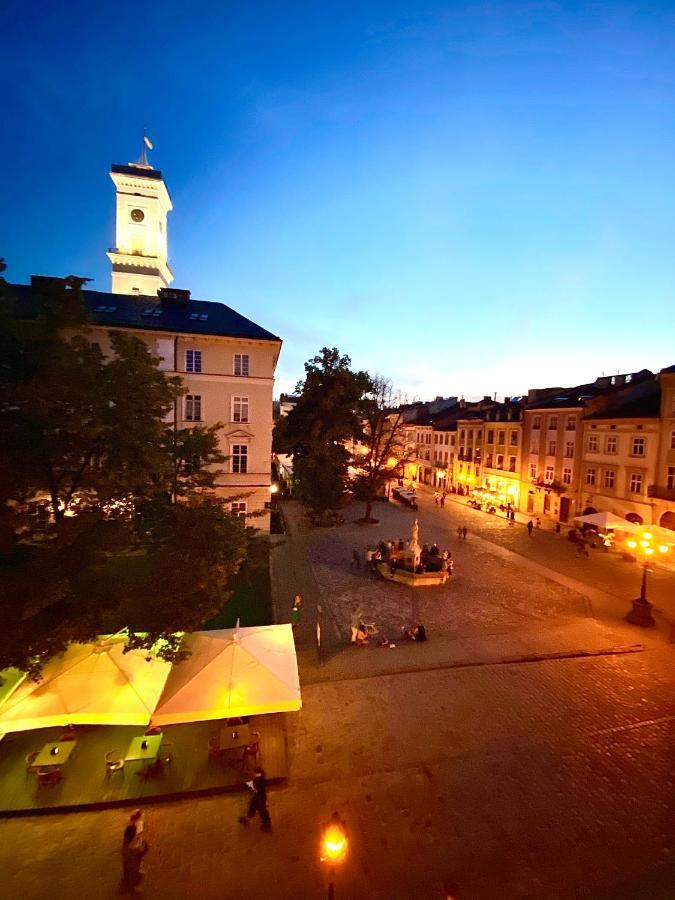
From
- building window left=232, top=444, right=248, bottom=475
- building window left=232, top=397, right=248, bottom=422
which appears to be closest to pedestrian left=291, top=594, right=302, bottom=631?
building window left=232, top=444, right=248, bottom=475

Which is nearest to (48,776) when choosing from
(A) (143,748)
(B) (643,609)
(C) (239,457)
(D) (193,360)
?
(A) (143,748)

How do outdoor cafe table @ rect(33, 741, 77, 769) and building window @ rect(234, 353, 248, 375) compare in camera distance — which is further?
building window @ rect(234, 353, 248, 375)

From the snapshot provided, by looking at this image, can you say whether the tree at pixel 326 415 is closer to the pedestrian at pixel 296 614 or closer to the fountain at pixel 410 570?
the fountain at pixel 410 570

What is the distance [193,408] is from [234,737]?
19.0m

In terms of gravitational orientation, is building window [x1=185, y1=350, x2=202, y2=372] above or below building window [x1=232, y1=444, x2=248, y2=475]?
above

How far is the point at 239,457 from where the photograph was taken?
84.8ft

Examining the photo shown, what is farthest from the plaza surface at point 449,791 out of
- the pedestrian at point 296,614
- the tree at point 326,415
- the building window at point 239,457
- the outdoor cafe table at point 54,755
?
the tree at point 326,415

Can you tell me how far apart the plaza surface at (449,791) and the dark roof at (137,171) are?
5143 centimetres

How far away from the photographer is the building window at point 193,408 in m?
24.8

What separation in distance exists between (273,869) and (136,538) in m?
7.07

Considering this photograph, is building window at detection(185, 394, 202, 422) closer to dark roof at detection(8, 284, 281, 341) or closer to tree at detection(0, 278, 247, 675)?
dark roof at detection(8, 284, 281, 341)

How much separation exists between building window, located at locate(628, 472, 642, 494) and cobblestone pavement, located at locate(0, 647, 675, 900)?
20471mm

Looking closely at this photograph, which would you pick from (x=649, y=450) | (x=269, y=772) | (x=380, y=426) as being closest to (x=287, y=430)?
(x=380, y=426)

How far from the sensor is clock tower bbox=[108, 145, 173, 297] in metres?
44.3
